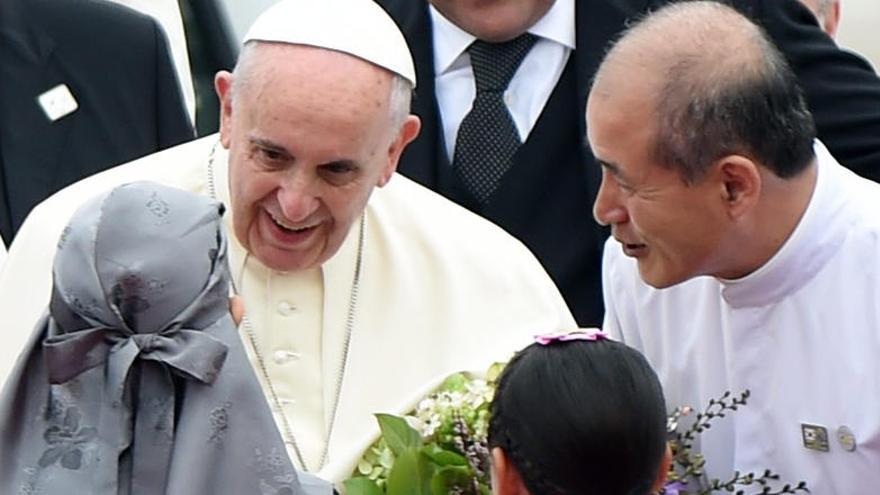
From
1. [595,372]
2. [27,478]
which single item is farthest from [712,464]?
[27,478]

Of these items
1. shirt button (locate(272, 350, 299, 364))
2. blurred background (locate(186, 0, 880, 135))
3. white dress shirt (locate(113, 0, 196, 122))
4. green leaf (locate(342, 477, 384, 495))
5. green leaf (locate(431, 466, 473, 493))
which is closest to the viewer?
green leaf (locate(431, 466, 473, 493))

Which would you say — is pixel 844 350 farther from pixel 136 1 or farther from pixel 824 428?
pixel 136 1

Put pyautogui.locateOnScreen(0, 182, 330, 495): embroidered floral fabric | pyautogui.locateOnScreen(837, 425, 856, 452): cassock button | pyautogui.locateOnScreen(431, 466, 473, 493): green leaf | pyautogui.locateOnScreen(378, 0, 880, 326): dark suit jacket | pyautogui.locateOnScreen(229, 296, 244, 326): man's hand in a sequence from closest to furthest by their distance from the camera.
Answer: pyautogui.locateOnScreen(0, 182, 330, 495): embroidered floral fabric < pyautogui.locateOnScreen(229, 296, 244, 326): man's hand < pyautogui.locateOnScreen(431, 466, 473, 493): green leaf < pyautogui.locateOnScreen(837, 425, 856, 452): cassock button < pyautogui.locateOnScreen(378, 0, 880, 326): dark suit jacket

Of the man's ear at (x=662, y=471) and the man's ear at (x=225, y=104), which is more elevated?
the man's ear at (x=225, y=104)

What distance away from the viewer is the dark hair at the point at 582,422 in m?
2.61

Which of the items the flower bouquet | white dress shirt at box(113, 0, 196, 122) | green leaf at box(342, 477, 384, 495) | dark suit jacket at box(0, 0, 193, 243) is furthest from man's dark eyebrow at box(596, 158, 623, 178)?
white dress shirt at box(113, 0, 196, 122)

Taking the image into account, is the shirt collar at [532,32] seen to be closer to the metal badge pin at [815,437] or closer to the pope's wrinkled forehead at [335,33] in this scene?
the pope's wrinkled forehead at [335,33]

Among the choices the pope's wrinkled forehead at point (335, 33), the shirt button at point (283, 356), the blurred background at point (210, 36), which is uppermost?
the pope's wrinkled forehead at point (335, 33)

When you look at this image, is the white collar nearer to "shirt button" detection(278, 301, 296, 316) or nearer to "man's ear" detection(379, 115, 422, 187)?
"man's ear" detection(379, 115, 422, 187)

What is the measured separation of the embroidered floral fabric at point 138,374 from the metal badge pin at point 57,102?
1552 millimetres

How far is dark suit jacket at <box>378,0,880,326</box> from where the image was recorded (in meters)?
4.20

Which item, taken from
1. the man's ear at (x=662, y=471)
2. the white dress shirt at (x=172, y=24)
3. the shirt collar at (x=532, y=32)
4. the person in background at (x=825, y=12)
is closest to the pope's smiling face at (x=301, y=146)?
the shirt collar at (x=532, y=32)

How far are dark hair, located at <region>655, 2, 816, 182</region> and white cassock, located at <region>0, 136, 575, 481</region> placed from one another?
2.17 feet

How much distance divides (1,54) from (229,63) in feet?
5.50
